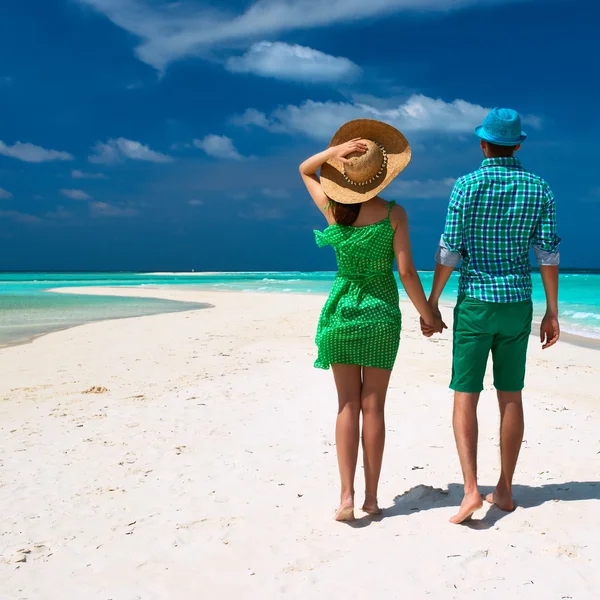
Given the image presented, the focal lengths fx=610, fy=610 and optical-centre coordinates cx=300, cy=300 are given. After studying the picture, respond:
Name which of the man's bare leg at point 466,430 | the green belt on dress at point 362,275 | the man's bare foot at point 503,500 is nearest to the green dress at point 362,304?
the green belt on dress at point 362,275

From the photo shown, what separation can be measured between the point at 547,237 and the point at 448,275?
0.53 metres

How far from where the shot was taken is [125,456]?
14.7 feet

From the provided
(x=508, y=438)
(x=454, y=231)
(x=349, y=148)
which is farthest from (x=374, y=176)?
(x=508, y=438)

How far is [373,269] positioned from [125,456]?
2.46m

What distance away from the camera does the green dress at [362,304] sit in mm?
3189

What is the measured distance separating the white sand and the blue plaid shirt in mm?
1258

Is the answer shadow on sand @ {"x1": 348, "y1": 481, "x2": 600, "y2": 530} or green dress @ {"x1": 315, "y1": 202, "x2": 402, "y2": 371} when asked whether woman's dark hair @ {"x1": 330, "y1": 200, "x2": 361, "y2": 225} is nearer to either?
green dress @ {"x1": 315, "y1": 202, "x2": 402, "y2": 371}

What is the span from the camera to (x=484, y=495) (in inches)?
143

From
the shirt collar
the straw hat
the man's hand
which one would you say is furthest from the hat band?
the man's hand

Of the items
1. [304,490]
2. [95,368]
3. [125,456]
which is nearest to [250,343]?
[95,368]

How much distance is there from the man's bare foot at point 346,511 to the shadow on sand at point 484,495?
4 centimetres

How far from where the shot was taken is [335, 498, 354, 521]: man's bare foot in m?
3.24

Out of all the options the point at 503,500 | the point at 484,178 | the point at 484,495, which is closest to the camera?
the point at 484,178

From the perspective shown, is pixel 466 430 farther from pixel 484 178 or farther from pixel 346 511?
pixel 484 178
